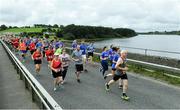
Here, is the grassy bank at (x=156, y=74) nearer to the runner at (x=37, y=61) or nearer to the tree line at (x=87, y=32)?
the runner at (x=37, y=61)

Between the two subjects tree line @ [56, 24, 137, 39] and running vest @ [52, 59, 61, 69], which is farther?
tree line @ [56, 24, 137, 39]

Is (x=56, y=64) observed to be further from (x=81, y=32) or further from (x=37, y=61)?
(x=81, y=32)

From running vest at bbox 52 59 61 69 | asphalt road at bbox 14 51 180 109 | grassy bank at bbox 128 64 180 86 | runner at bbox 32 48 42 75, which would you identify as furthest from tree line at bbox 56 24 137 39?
running vest at bbox 52 59 61 69

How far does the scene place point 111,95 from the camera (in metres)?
11.2

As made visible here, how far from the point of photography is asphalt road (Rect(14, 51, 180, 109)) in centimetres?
971

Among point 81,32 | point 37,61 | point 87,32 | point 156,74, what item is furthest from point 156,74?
point 87,32

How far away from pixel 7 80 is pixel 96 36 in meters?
118

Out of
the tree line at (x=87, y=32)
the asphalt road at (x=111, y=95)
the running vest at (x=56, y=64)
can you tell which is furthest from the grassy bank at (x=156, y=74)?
the tree line at (x=87, y=32)

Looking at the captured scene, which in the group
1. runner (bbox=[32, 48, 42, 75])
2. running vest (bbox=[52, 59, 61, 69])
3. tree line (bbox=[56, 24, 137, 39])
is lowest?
tree line (bbox=[56, 24, 137, 39])

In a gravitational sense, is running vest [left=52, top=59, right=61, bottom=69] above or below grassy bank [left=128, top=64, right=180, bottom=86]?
above

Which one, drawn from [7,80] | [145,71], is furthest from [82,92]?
[145,71]

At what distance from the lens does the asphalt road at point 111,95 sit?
9711 millimetres

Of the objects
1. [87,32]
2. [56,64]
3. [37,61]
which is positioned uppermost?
[56,64]

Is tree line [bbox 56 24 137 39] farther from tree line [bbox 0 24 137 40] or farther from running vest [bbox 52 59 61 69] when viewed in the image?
running vest [bbox 52 59 61 69]
